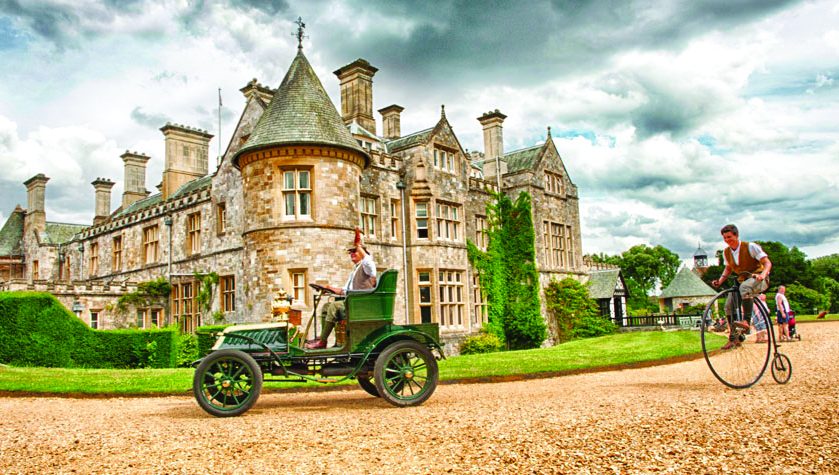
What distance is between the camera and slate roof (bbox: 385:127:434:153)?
24.1 metres

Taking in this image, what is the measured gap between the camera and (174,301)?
25.5m

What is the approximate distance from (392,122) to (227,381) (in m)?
22.0

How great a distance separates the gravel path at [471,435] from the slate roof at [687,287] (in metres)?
37.1

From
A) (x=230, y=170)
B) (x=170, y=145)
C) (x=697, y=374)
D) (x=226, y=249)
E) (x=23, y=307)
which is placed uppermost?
(x=170, y=145)

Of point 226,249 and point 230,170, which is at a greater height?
point 230,170

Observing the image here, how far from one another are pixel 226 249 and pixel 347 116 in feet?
27.0

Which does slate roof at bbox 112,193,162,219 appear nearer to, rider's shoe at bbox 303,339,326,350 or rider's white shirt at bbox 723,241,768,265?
rider's shoe at bbox 303,339,326,350

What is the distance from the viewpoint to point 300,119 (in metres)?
18.8

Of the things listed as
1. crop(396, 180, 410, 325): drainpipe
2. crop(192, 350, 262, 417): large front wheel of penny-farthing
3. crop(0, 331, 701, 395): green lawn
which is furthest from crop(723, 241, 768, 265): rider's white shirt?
crop(396, 180, 410, 325): drainpipe

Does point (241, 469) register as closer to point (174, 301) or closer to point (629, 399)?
point (629, 399)

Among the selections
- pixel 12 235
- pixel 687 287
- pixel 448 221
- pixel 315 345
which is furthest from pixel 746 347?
pixel 12 235

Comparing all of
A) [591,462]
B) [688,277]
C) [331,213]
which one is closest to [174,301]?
[331,213]

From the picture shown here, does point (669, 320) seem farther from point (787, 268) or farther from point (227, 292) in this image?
point (787, 268)

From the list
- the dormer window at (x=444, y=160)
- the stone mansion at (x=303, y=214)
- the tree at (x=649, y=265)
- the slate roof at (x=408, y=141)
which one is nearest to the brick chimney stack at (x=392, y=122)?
the stone mansion at (x=303, y=214)
